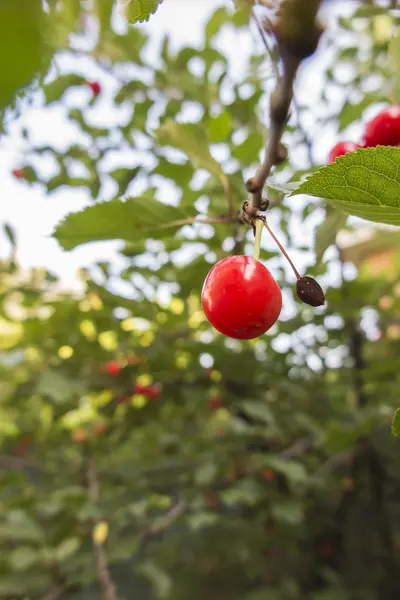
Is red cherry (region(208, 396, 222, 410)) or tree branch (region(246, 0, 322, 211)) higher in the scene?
tree branch (region(246, 0, 322, 211))

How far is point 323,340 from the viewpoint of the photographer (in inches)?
92.0

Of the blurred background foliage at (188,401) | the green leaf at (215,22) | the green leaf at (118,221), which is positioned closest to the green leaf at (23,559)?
the blurred background foliage at (188,401)

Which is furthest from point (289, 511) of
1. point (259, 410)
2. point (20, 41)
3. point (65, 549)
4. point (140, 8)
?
point (20, 41)

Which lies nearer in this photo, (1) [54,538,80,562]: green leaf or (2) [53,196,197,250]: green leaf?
(2) [53,196,197,250]: green leaf

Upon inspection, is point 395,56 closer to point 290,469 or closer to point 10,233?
point 290,469

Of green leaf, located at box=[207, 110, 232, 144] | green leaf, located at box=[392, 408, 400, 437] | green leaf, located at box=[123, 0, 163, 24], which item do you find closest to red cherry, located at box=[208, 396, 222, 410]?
green leaf, located at box=[207, 110, 232, 144]

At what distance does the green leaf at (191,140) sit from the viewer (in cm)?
113

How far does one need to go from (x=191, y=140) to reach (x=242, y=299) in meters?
0.52

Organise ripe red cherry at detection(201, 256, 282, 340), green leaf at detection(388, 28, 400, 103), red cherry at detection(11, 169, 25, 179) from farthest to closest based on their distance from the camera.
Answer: red cherry at detection(11, 169, 25, 179)
green leaf at detection(388, 28, 400, 103)
ripe red cherry at detection(201, 256, 282, 340)

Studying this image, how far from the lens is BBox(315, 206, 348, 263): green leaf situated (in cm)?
100

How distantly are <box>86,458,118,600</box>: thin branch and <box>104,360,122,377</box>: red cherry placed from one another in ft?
1.54

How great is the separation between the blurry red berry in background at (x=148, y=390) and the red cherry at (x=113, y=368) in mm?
92

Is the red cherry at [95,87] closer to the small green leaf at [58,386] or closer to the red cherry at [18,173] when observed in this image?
the red cherry at [18,173]

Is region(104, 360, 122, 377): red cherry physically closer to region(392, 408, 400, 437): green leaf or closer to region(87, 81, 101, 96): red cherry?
region(87, 81, 101, 96): red cherry
